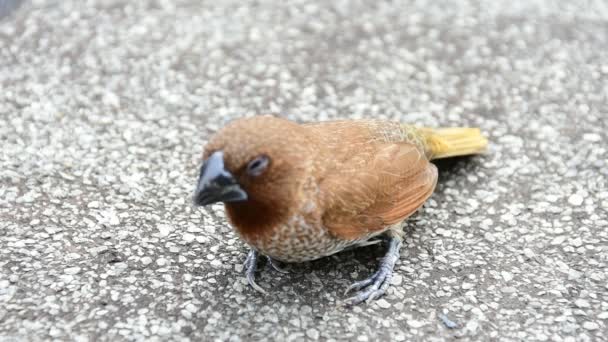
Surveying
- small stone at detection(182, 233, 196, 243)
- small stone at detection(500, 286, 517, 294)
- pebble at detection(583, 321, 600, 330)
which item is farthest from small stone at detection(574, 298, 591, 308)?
small stone at detection(182, 233, 196, 243)

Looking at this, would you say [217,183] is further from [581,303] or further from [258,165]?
[581,303]

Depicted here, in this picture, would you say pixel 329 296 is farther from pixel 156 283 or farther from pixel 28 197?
pixel 28 197

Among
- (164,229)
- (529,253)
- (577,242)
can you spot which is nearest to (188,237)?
(164,229)

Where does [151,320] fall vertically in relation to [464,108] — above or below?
above

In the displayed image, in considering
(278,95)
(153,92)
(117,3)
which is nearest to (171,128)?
(153,92)

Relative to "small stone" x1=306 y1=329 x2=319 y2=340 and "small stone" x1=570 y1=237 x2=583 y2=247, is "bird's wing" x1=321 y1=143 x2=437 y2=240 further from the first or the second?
"small stone" x1=570 y1=237 x2=583 y2=247

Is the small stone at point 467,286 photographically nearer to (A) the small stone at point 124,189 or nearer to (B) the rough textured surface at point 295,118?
(B) the rough textured surface at point 295,118

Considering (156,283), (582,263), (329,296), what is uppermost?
(156,283)

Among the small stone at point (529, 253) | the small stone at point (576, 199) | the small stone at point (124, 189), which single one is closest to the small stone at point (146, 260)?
the small stone at point (124, 189)
